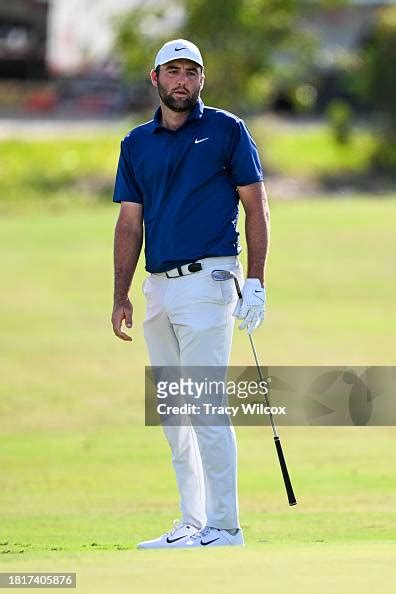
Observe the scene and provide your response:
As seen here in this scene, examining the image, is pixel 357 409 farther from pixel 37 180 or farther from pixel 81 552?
pixel 37 180

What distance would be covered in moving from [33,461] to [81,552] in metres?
4.73

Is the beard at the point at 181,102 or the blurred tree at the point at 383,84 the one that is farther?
the blurred tree at the point at 383,84

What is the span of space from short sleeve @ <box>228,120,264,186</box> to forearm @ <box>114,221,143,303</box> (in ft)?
1.99

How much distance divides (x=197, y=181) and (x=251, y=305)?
62cm

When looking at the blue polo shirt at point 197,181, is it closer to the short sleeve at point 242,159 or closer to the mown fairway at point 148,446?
the short sleeve at point 242,159

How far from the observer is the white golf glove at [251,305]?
23.3ft

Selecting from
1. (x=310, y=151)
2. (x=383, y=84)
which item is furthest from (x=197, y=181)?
(x=383, y=84)

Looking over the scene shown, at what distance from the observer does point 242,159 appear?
23.5 feet

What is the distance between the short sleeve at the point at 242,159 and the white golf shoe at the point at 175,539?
5.37 ft

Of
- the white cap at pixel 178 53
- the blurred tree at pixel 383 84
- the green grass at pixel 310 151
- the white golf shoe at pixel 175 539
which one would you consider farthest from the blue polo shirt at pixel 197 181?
the blurred tree at pixel 383 84

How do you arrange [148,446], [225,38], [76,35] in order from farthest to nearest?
[76,35]
[225,38]
[148,446]

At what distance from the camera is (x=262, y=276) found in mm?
7215

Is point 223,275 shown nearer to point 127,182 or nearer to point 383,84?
point 127,182

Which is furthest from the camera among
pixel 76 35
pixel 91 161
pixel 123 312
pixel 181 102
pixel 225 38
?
pixel 76 35
